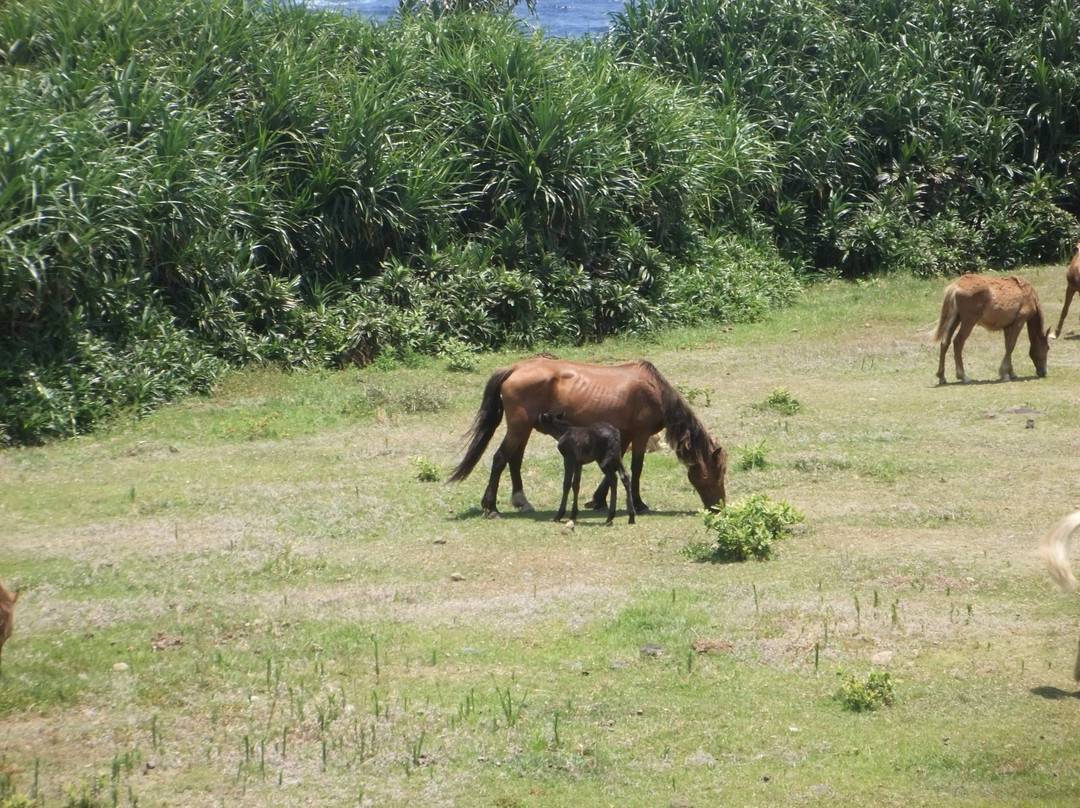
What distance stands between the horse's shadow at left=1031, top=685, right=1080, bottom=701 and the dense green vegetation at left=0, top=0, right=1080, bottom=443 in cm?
1091

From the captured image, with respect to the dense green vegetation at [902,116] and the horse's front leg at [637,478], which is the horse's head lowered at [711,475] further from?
the dense green vegetation at [902,116]

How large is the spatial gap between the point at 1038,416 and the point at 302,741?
32.5 ft

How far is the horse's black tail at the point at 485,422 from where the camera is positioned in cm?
1100

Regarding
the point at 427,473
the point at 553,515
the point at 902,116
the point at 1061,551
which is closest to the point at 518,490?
the point at 553,515

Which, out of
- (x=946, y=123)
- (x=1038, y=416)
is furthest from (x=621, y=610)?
(x=946, y=123)

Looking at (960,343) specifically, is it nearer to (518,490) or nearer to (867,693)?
(518,490)

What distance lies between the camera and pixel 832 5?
27.9 m

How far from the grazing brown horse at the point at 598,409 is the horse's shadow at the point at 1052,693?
4321 mm

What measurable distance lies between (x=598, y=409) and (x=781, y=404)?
170 inches

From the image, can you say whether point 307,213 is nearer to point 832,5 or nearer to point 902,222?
point 902,222

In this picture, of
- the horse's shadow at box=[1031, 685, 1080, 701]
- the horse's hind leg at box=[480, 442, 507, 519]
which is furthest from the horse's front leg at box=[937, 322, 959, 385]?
the horse's shadow at box=[1031, 685, 1080, 701]

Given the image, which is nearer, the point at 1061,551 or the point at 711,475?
the point at 1061,551

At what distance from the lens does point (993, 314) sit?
15.8m

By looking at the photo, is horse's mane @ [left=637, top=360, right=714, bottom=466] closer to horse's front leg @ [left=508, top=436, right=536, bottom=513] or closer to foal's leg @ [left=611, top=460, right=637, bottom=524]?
foal's leg @ [left=611, top=460, right=637, bottom=524]
